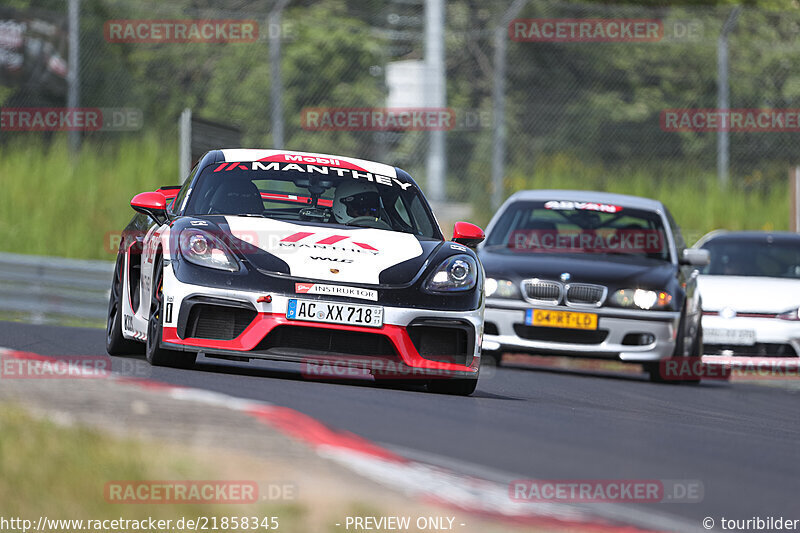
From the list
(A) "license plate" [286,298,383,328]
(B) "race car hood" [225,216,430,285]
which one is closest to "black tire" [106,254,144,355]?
(B) "race car hood" [225,216,430,285]

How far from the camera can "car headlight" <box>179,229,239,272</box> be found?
26.2 feet

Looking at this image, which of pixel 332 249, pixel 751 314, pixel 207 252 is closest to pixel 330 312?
pixel 332 249

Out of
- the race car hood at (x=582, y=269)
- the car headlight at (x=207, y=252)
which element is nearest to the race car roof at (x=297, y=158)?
the car headlight at (x=207, y=252)

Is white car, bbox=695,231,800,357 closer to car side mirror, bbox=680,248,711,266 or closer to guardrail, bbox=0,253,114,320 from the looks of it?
car side mirror, bbox=680,248,711,266

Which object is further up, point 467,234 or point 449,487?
point 467,234

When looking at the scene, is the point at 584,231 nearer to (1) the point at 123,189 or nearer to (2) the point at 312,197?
(2) the point at 312,197

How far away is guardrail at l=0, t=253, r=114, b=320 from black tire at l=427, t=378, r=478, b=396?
8.53 m

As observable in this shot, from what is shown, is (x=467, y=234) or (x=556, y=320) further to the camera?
(x=556, y=320)

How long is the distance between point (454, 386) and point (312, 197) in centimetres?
150

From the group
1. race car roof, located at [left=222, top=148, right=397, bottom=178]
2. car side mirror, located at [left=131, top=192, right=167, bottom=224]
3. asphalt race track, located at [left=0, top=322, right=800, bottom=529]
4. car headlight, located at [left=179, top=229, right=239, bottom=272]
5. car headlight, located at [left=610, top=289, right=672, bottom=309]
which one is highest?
race car roof, located at [left=222, top=148, right=397, bottom=178]

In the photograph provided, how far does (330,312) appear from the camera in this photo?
25.8 ft

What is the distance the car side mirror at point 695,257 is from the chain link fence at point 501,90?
6718 millimetres

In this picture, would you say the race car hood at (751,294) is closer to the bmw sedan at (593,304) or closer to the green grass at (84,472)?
the bmw sedan at (593,304)

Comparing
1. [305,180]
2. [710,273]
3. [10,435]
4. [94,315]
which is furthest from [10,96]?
[10,435]
